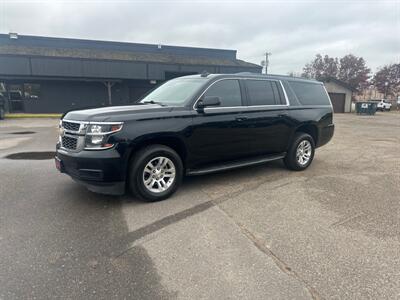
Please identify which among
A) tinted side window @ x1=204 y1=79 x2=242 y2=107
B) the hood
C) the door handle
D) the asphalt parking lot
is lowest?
the asphalt parking lot

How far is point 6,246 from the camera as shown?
2979mm

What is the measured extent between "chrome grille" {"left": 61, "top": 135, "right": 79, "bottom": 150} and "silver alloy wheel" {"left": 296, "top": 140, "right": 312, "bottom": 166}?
441 cm

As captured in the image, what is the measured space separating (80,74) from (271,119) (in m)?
21.4

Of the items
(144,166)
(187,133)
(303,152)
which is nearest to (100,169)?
(144,166)

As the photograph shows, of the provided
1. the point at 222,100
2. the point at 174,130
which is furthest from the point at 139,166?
the point at 222,100

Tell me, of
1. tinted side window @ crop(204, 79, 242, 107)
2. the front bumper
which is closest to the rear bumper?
tinted side window @ crop(204, 79, 242, 107)

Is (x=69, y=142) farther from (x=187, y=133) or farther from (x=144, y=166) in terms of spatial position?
(x=187, y=133)

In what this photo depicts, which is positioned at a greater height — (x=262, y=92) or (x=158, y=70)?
(x=158, y=70)

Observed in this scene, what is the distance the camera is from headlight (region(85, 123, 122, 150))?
145 inches

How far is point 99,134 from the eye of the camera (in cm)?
368

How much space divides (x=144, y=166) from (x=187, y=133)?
2.77 ft

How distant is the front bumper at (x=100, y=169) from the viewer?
3670 mm

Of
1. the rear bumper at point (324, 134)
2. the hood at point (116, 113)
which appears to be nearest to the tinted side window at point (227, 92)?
the hood at point (116, 113)

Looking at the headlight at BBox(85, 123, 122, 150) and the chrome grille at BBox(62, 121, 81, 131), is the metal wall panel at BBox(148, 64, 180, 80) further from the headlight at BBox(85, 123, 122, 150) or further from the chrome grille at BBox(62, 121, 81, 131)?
the headlight at BBox(85, 123, 122, 150)
